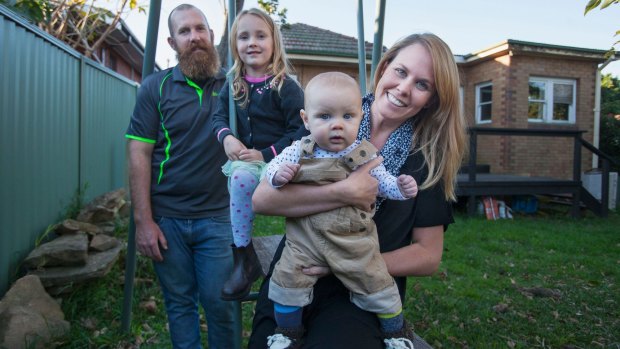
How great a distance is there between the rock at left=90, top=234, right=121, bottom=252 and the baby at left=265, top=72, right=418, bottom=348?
330 centimetres

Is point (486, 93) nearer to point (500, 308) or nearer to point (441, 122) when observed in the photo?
point (500, 308)

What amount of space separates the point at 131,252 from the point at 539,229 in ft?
24.9

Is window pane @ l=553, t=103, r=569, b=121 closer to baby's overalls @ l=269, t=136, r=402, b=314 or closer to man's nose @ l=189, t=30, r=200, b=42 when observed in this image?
man's nose @ l=189, t=30, r=200, b=42

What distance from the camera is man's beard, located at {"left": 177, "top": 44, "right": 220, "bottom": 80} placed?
2750 millimetres

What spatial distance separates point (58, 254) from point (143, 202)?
1.61 meters

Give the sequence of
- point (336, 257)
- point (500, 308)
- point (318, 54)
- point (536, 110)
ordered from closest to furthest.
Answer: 1. point (336, 257)
2. point (500, 308)
3. point (318, 54)
4. point (536, 110)

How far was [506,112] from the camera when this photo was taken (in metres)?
13.1

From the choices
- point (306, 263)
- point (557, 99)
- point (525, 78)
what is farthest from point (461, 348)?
point (557, 99)

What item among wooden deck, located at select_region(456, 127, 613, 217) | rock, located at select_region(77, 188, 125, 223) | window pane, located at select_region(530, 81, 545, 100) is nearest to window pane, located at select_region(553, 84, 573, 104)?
window pane, located at select_region(530, 81, 545, 100)

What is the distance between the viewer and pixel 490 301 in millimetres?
4777

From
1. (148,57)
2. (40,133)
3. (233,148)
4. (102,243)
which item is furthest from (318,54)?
(233,148)

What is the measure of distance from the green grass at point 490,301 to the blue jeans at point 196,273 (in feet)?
3.54

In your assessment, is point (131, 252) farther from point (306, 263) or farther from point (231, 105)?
point (306, 263)

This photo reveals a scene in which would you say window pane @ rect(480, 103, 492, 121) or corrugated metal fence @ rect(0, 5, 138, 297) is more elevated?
window pane @ rect(480, 103, 492, 121)
